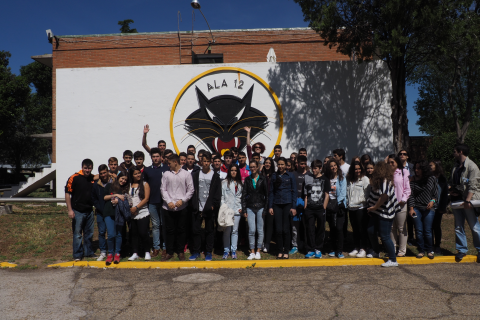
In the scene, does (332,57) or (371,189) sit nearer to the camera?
(371,189)

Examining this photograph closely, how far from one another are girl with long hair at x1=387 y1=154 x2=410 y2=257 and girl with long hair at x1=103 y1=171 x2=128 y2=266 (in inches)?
195

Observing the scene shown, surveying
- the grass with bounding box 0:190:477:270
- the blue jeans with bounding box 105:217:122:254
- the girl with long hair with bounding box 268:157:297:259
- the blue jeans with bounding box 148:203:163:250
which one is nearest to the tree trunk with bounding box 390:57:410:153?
the grass with bounding box 0:190:477:270

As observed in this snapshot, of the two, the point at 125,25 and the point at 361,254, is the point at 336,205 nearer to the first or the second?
the point at 361,254

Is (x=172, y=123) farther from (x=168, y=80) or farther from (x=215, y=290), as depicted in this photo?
(x=215, y=290)

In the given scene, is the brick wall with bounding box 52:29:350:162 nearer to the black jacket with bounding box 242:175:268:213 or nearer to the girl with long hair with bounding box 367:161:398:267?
the black jacket with bounding box 242:175:268:213

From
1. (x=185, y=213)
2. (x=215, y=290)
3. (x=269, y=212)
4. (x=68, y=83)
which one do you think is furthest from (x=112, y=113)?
(x=215, y=290)

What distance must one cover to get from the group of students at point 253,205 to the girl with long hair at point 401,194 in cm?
2

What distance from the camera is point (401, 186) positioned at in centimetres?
674

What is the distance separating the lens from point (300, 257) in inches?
278

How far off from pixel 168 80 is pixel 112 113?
2.27 meters

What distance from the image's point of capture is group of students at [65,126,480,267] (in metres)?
6.80

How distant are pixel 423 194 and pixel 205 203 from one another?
13.6 feet

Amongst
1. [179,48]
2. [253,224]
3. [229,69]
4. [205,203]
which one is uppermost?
[179,48]

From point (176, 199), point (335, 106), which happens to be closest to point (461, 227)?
point (176, 199)
